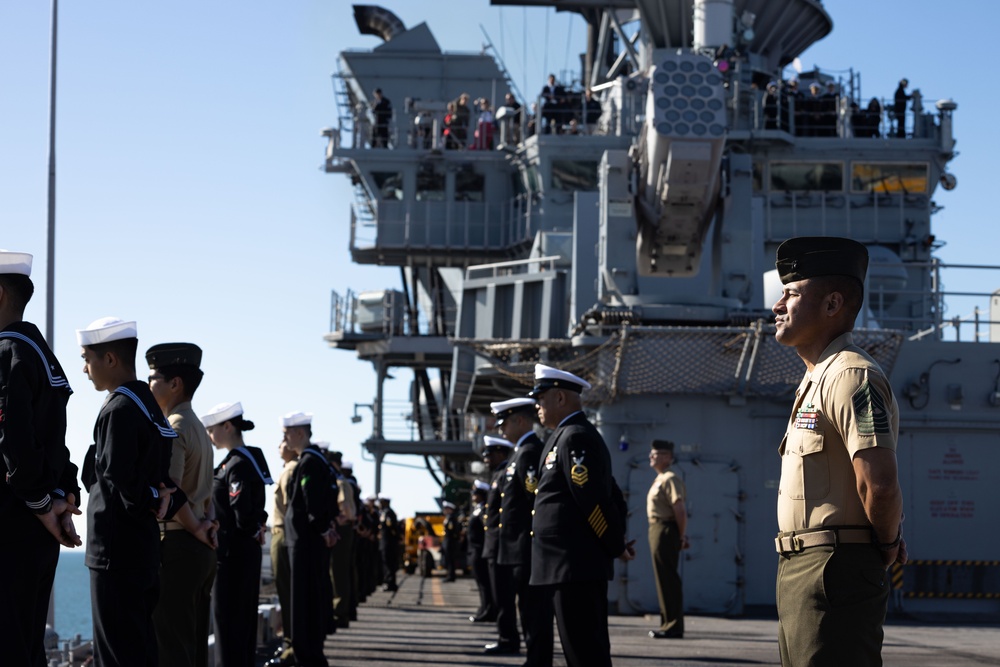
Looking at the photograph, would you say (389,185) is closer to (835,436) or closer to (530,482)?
(530,482)

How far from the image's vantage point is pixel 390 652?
37.6ft

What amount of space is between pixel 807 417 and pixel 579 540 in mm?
2861

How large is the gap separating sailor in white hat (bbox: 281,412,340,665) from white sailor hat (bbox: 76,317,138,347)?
3.77 m

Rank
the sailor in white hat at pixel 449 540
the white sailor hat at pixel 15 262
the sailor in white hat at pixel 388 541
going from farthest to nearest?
the sailor in white hat at pixel 449 540 < the sailor in white hat at pixel 388 541 < the white sailor hat at pixel 15 262

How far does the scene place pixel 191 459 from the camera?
6812 millimetres

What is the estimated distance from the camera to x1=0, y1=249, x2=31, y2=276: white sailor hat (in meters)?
5.14

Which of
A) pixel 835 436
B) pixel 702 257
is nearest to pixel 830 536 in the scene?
pixel 835 436

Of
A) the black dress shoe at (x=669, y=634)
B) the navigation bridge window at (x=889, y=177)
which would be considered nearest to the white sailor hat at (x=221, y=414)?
the black dress shoe at (x=669, y=634)

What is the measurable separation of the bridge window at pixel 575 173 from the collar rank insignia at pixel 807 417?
28.5 m

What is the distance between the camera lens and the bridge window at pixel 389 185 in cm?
3538

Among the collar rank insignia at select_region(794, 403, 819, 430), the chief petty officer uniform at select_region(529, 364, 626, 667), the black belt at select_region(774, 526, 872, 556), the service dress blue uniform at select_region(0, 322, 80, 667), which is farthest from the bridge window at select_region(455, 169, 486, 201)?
the black belt at select_region(774, 526, 872, 556)

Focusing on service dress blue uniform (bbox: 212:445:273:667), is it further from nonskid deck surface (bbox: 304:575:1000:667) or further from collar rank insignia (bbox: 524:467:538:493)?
nonskid deck surface (bbox: 304:575:1000:667)

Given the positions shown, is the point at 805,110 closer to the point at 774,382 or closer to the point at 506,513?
the point at 774,382

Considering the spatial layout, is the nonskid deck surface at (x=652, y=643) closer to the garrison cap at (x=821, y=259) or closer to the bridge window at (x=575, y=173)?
the garrison cap at (x=821, y=259)
